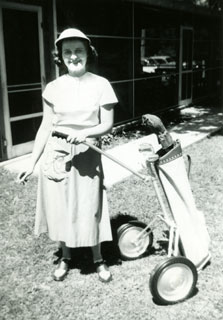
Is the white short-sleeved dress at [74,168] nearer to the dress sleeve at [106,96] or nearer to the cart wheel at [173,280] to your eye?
the dress sleeve at [106,96]

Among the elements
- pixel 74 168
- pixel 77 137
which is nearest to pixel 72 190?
pixel 74 168

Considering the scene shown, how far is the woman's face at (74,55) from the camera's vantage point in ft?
9.80

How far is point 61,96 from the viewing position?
3.02 m

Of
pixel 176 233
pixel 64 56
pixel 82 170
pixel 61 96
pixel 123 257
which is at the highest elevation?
pixel 64 56

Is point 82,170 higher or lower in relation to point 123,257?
higher

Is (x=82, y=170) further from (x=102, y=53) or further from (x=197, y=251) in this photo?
(x=102, y=53)

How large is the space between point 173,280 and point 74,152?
Answer: 1.17 m

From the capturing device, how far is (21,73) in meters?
7.22

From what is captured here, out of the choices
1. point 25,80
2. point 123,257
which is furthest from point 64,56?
point 25,80

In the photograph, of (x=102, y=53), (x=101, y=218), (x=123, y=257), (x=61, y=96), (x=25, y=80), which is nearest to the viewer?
(x=61, y=96)

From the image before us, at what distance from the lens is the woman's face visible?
9.80 feet

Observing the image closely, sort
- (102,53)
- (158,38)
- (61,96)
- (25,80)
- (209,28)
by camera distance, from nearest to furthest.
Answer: (61,96), (25,80), (102,53), (158,38), (209,28)

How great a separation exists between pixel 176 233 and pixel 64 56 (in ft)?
5.09

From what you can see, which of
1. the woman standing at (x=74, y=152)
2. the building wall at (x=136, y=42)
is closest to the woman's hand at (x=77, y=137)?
the woman standing at (x=74, y=152)
